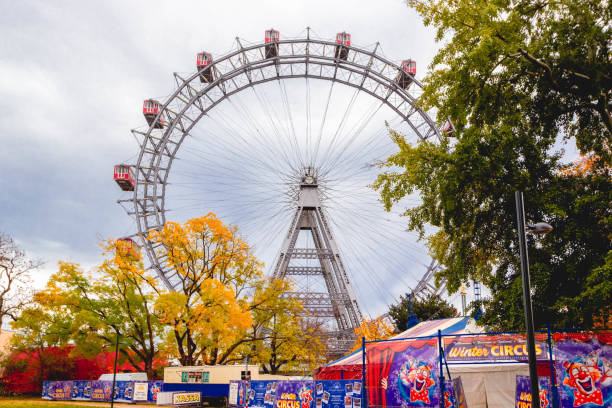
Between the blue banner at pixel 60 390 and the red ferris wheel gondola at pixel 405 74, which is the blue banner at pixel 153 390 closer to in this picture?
the blue banner at pixel 60 390

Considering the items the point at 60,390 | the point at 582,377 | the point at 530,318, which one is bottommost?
the point at 60,390

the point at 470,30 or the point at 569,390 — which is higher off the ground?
the point at 470,30

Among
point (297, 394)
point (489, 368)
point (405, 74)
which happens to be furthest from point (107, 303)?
point (405, 74)

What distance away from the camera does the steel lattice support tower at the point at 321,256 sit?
40.2 metres

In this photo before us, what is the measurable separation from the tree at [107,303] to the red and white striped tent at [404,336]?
1136cm

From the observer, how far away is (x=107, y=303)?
28.4 metres

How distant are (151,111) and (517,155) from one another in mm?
31182

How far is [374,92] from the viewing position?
3978 cm

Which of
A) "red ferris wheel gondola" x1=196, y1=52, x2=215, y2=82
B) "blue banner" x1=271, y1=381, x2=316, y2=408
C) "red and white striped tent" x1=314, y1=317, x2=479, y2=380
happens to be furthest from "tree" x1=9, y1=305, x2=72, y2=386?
"red ferris wheel gondola" x1=196, y1=52, x2=215, y2=82

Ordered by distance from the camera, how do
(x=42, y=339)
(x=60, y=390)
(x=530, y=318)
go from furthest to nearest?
(x=42, y=339) < (x=60, y=390) < (x=530, y=318)

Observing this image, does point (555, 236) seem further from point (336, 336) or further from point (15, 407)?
point (336, 336)

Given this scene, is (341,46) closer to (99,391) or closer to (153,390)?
(153,390)

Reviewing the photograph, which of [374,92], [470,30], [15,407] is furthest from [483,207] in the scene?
[374,92]

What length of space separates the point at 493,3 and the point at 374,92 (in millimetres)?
28089
